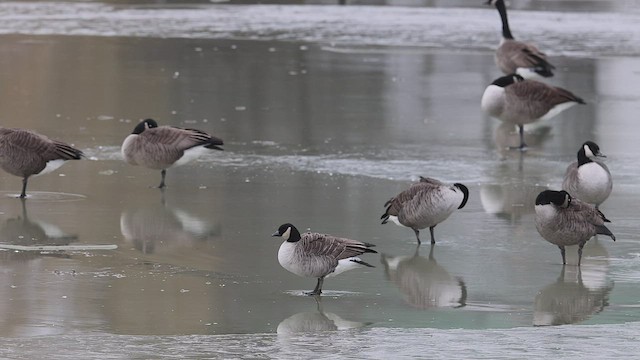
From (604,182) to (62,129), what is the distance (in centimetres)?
641

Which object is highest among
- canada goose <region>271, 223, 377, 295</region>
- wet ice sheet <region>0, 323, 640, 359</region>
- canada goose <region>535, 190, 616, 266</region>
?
canada goose <region>535, 190, 616, 266</region>

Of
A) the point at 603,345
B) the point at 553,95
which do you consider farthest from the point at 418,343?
the point at 553,95

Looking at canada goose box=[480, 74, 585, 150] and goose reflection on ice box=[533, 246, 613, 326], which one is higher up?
canada goose box=[480, 74, 585, 150]

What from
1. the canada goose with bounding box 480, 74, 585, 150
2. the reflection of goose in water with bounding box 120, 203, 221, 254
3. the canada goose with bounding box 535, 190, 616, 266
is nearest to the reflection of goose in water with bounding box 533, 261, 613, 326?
the canada goose with bounding box 535, 190, 616, 266

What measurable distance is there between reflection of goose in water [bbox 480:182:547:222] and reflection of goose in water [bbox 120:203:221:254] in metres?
2.42

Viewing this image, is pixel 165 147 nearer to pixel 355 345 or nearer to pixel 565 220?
pixel 565 220

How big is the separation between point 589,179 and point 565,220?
1.53 metres

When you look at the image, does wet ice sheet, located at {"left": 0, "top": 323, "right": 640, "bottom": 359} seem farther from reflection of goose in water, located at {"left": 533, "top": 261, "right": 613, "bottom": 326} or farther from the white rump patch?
the white rump patch

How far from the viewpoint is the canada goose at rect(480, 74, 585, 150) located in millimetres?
14414

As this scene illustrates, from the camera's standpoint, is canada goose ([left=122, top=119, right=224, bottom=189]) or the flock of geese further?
canada goose ([left=122, top=119, right=224, bottom=189])

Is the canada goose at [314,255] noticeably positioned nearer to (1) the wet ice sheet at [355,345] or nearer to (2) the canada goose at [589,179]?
(1) the wet ice sheet at [355,345]

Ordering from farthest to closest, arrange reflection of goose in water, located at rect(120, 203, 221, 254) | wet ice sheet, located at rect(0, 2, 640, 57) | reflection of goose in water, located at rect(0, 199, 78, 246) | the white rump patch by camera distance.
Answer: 1. wet ice sheet, located at rect(0, 2, 640, 57)
2. the white rump patch
3. reflection of goose in water, located at rect(120, 203, 221, 254)
4. reflection of goose in water, located at rect(0, 199, 78, 246)

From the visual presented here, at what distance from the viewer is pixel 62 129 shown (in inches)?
571

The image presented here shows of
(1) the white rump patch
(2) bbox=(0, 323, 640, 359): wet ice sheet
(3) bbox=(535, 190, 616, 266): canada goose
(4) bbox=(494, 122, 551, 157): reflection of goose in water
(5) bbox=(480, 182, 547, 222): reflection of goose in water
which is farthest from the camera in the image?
(4) bbox=(494, 122, 551, 157): reflection of goose in water
